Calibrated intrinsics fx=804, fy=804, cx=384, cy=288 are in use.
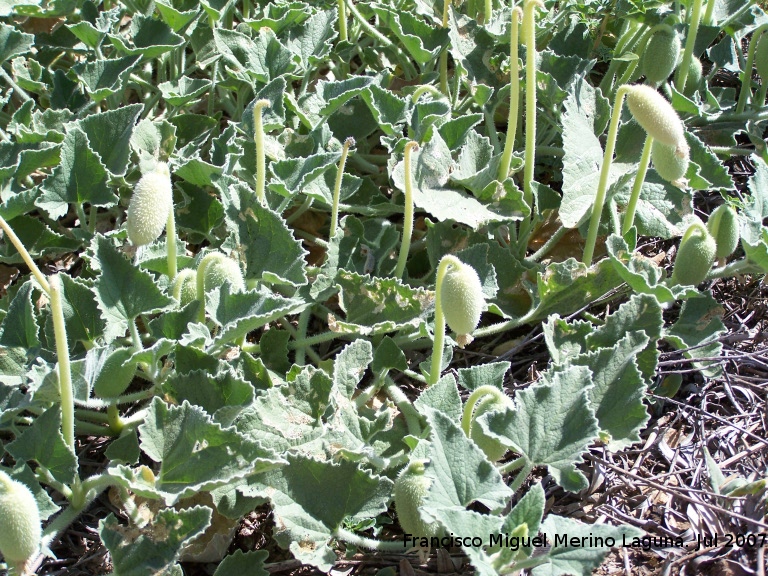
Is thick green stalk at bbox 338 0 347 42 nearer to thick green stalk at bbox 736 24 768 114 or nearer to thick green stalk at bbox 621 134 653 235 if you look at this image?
thick green stalk at bbox 621 134 653 235

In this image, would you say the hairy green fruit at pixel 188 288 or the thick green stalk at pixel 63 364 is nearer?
the thick green stalk at pixel 63 364

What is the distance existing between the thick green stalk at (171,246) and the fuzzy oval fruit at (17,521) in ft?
2.41

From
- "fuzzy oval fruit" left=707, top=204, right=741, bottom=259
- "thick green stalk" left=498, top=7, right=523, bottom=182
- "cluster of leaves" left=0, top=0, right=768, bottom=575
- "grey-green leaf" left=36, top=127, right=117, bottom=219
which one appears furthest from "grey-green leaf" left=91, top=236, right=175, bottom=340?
"fuzzy oval fruit" left=707, top=204, right=741, bottom=259

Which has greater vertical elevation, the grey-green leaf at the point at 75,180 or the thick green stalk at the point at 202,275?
the grey-green leaf at the point at 75,180

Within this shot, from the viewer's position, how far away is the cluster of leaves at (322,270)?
1.81m

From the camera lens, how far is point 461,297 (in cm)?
186

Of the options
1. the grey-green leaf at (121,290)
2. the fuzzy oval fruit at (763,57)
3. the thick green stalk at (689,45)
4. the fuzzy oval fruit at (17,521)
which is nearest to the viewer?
the fuzzy oval fruit at (17,521)

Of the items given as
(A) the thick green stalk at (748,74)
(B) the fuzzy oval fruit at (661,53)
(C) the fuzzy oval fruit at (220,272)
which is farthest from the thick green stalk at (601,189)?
(C) the fuzzy oval fruit at (220,272)

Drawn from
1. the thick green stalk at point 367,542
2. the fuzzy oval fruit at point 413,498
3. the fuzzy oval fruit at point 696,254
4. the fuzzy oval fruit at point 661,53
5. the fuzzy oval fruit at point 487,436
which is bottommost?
the thick green stalk at point 367,542

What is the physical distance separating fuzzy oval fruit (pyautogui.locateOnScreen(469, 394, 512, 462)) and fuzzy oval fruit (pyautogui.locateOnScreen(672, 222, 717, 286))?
2.51 ft

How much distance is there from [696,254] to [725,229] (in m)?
0.19

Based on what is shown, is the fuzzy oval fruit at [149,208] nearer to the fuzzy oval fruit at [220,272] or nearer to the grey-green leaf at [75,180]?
the fuzzy oval fruit at [220,272]

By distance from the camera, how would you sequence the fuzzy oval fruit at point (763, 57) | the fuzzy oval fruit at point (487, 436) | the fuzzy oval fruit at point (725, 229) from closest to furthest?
the fuzzy oval fruit at point (487, 436)
the fuzzy oval fruit at point (725, 229)
the fuzzy oval fruit at point (763, 57)

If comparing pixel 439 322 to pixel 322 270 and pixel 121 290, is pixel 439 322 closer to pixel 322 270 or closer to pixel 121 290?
pixel 322 270
